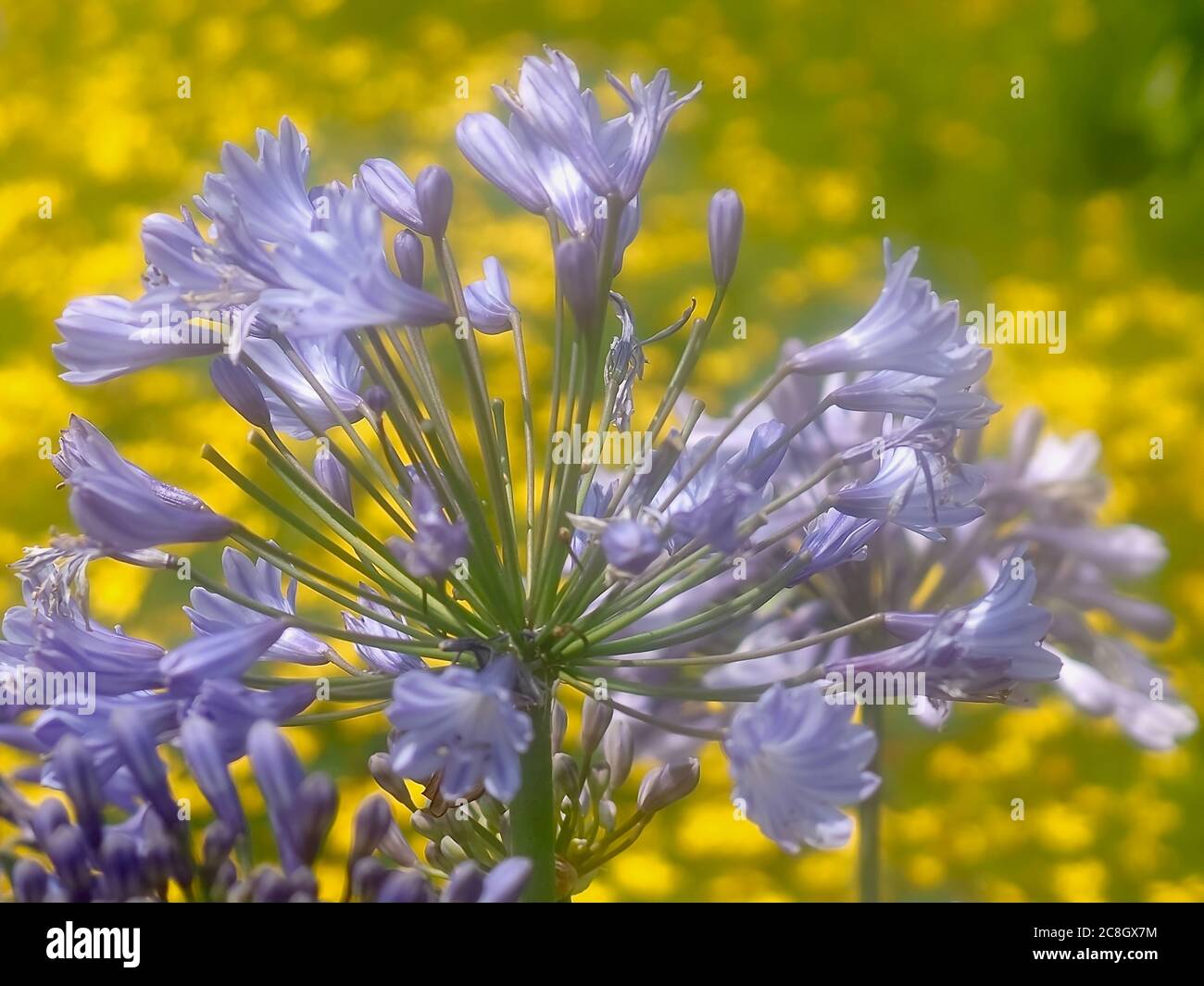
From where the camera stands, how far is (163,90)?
4.09 metres

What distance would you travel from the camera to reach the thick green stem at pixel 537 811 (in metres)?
1.08

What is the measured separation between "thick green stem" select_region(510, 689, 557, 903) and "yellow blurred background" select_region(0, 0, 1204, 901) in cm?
177

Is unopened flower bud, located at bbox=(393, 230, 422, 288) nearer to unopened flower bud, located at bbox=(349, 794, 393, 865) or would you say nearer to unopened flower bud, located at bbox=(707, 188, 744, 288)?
unopened flower bud, located at bbox=(707, 188, 744, 288)

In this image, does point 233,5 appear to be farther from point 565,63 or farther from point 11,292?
point 565,63

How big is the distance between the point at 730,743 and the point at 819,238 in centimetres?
334

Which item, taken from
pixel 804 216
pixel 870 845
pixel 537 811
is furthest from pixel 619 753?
pixel 804 216

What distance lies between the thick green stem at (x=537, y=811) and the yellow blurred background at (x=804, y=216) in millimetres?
1767

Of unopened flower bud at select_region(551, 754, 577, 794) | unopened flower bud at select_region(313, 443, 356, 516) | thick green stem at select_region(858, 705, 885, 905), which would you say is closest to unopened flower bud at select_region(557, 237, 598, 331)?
unopened flower bud at select_region(313, 443, 356, 516)

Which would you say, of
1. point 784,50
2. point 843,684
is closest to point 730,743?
point 843,684

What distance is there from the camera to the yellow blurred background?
304cm

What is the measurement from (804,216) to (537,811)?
3321 millimetres

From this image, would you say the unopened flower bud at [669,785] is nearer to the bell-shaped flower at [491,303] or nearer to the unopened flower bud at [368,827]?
the unopened flower bud at [368,827]

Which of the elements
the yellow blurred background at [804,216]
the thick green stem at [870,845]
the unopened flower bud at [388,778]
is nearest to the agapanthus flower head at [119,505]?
the unopened flower bud at [388,778]
